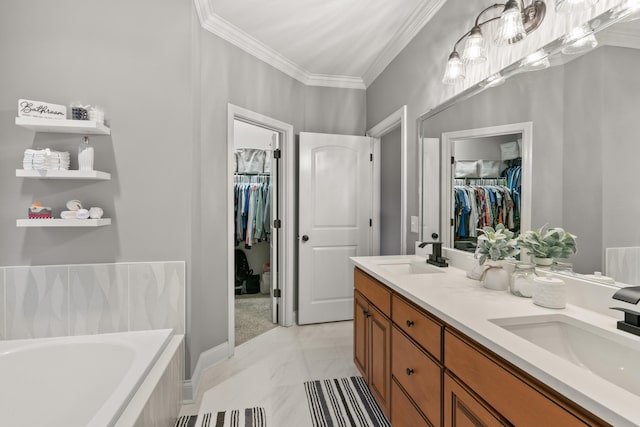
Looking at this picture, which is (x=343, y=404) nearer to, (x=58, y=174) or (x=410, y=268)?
(x=410, y=268)

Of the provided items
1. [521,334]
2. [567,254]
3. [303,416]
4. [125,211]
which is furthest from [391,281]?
[125,211]

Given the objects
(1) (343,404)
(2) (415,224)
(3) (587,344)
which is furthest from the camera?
(2) (415,224)

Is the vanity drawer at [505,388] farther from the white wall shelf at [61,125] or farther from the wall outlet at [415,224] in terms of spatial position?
the white wall shelf at [61,125]

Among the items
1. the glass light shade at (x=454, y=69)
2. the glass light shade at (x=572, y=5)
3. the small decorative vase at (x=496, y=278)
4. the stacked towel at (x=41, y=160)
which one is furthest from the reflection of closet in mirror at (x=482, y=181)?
the stacked towel at (x=41, y=160)

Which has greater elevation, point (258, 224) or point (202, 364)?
point (258, 224)

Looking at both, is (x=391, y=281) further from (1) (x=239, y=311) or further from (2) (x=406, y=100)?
(1) (x=239, y=311)

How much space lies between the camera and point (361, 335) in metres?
2.09

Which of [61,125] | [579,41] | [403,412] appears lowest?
[403,412]

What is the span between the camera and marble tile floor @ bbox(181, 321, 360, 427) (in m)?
1.92

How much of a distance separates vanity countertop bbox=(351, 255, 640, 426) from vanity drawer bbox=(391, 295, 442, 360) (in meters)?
0.05

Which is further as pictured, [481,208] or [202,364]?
[202,364]

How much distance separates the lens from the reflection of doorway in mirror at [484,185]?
4.99 ft

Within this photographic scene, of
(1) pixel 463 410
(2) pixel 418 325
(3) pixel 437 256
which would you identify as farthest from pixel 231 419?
(3) pixel 437 256

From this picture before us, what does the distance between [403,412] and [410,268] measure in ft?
3.03
